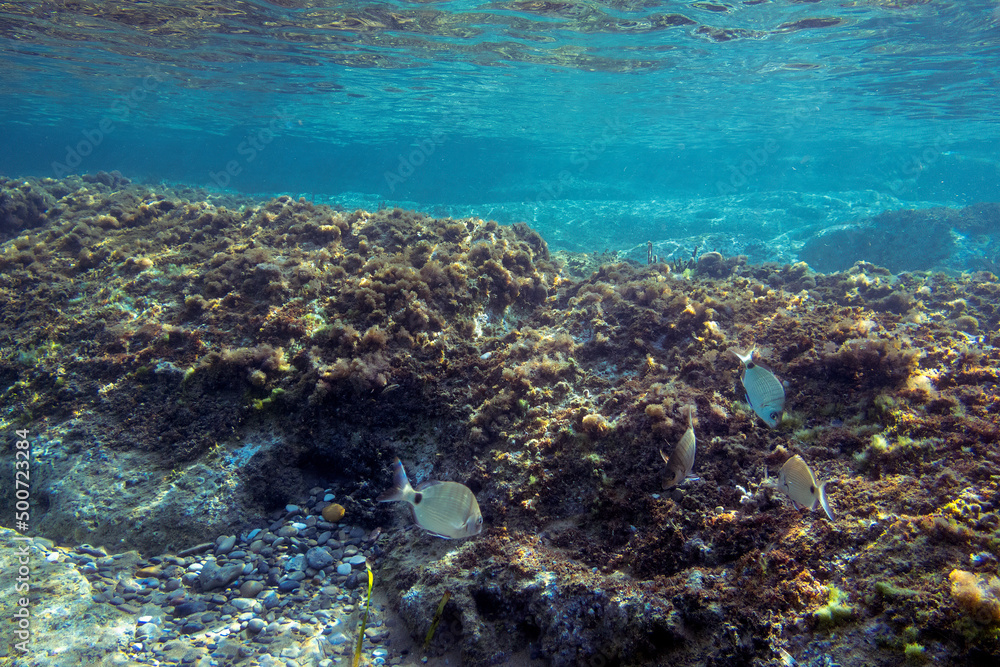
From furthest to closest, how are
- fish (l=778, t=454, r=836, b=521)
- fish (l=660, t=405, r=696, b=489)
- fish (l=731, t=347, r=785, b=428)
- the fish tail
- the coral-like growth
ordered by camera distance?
fish (l=731, t=347, r=785, b=428), fish (l=660, t=405, r=696, b=489), the fish tail, fish (l=778, t=454, r=836, b=521), the coral-like growth

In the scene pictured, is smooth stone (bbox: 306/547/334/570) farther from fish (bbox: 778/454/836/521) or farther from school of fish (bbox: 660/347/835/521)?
fish (bbox: 778/454/836/521)

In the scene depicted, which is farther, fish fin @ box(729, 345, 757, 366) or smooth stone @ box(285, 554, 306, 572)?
smooth stone @ box(285, 554, 306, 572)

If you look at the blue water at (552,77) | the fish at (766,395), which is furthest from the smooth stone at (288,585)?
the blue water at (552,77)

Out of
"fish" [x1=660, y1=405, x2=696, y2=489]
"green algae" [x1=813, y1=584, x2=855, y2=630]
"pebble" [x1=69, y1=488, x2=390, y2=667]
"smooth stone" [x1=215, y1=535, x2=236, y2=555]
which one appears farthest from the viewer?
"smooth stone" [x1=215, y1=535, x2=236, y2=555]

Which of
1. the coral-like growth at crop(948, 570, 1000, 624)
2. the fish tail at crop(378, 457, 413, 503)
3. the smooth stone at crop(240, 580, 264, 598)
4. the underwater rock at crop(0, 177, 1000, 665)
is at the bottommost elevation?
the smooth stone at crop(240, 580, 264, 598)

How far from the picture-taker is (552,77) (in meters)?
26.6

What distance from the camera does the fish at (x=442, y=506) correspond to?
8.93 feet

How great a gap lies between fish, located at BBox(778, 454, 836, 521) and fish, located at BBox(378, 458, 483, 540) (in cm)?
194

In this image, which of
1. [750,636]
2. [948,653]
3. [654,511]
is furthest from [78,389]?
[948,653]

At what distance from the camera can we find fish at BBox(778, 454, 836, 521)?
2.58 metres

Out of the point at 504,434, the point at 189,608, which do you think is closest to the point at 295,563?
the point at 189,608

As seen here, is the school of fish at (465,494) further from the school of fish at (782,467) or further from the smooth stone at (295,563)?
the smooth stone at (295,563)

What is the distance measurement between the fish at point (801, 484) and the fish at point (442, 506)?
194cm

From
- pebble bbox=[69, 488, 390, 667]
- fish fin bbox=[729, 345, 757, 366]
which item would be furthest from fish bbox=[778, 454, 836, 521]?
pebble bbox=[69, 488, 390, 667]
